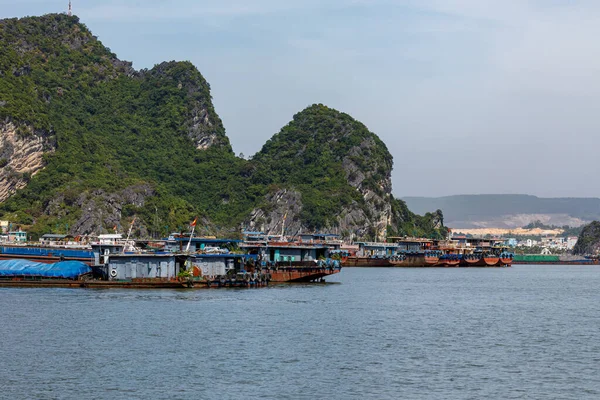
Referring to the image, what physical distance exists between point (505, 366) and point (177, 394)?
1945 centimetres

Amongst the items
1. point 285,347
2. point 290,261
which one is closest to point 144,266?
point 290,261

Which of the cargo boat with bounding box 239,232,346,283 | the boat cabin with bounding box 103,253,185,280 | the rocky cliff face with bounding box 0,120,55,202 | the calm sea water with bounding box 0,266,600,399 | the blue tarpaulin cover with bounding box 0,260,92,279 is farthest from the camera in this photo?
the rocky cliff face with bounding box 0,120,55,202

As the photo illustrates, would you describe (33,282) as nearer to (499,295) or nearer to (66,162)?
(499,295)

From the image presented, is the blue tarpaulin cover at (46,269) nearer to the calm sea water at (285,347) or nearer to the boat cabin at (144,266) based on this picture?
the calm sea water at (285,347)

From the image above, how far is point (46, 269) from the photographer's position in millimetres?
94000

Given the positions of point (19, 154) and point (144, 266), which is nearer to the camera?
point (144, 266)

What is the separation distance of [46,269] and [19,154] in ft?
327

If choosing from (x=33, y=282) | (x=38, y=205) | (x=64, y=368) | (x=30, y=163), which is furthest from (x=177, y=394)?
(x=30, y=163)

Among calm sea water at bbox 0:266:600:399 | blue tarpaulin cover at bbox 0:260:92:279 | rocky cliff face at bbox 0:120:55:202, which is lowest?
calm sea water at bbox 0:266:600:399

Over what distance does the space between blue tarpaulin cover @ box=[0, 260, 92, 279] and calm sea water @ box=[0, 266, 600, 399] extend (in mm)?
4856

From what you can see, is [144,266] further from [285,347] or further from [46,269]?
[285,347]

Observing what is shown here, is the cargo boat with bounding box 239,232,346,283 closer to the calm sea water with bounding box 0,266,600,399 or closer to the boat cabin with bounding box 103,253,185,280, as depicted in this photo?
the boat cabin with bounding box 103,253,185,280

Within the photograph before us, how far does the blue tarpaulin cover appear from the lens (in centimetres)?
9331

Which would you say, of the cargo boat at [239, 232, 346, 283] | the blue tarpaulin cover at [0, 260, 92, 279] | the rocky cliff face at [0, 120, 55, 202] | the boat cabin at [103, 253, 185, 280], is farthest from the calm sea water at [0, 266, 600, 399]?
the rocky cliff face at [0, 120, 55, 202]
